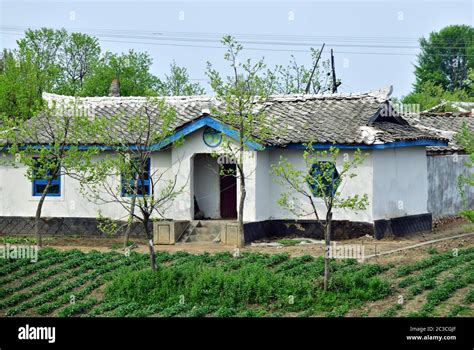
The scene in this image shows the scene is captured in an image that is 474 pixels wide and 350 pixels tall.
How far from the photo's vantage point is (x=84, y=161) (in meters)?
27.4

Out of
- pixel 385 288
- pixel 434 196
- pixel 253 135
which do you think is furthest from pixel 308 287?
pixel 434 196

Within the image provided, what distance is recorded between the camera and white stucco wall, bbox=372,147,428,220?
26.0m

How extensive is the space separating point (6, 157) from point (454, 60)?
4894 cm

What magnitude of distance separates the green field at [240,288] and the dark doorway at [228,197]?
18.5ft

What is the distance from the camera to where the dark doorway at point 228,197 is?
28.3m

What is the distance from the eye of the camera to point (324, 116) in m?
27.4

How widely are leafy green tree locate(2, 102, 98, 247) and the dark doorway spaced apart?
3.99 metres

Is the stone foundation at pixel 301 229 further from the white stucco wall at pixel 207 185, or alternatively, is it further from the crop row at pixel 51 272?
the crop row at pixel 51 272

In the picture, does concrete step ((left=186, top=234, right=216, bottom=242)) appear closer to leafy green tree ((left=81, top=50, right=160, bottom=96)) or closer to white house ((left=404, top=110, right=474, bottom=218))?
white house ((left=404, top=110, right=474, bottom=218))

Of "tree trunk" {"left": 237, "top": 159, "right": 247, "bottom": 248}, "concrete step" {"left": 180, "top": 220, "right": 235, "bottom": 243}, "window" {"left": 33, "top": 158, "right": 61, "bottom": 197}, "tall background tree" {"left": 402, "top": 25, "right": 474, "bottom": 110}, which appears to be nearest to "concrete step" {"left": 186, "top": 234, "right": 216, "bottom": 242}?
"concrete step" {"left": 180, "top": 220, "right": 235, "bottom": 243}

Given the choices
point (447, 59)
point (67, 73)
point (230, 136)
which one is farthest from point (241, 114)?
point (447, 59)

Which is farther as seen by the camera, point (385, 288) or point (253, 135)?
point (253, 135)

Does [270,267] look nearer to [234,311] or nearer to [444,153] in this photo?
[234,311]

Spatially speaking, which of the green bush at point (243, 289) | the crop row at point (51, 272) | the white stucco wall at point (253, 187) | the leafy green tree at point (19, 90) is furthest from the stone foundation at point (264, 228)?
the leafy green tree at point (19, 90)
